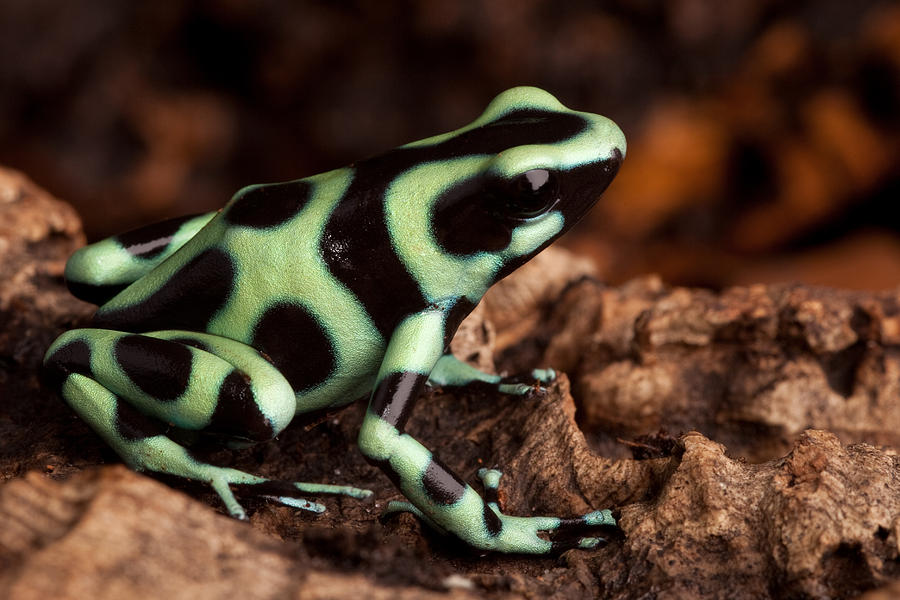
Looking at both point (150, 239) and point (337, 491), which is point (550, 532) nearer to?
point (337, 491)

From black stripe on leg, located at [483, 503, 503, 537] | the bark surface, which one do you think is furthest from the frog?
the bark surface

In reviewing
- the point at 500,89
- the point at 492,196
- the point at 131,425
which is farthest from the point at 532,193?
the point at 500,89

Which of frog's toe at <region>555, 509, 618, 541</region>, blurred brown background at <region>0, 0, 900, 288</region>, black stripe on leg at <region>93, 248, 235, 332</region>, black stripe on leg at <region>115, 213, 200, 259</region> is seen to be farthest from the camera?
blurred brown background at <region>0, 0, 900, 288</region>

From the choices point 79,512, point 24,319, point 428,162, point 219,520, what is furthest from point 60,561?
point 24,319

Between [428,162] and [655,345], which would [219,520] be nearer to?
[428,162]

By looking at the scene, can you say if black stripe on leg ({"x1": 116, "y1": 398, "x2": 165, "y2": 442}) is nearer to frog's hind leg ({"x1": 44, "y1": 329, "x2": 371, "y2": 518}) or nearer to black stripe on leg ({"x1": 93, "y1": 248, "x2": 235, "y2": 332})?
frog's hind leg ({"x1": 44, "y1": 329, "x2": 371, "y2": 518})

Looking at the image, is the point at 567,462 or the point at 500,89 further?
the point at 500,89
